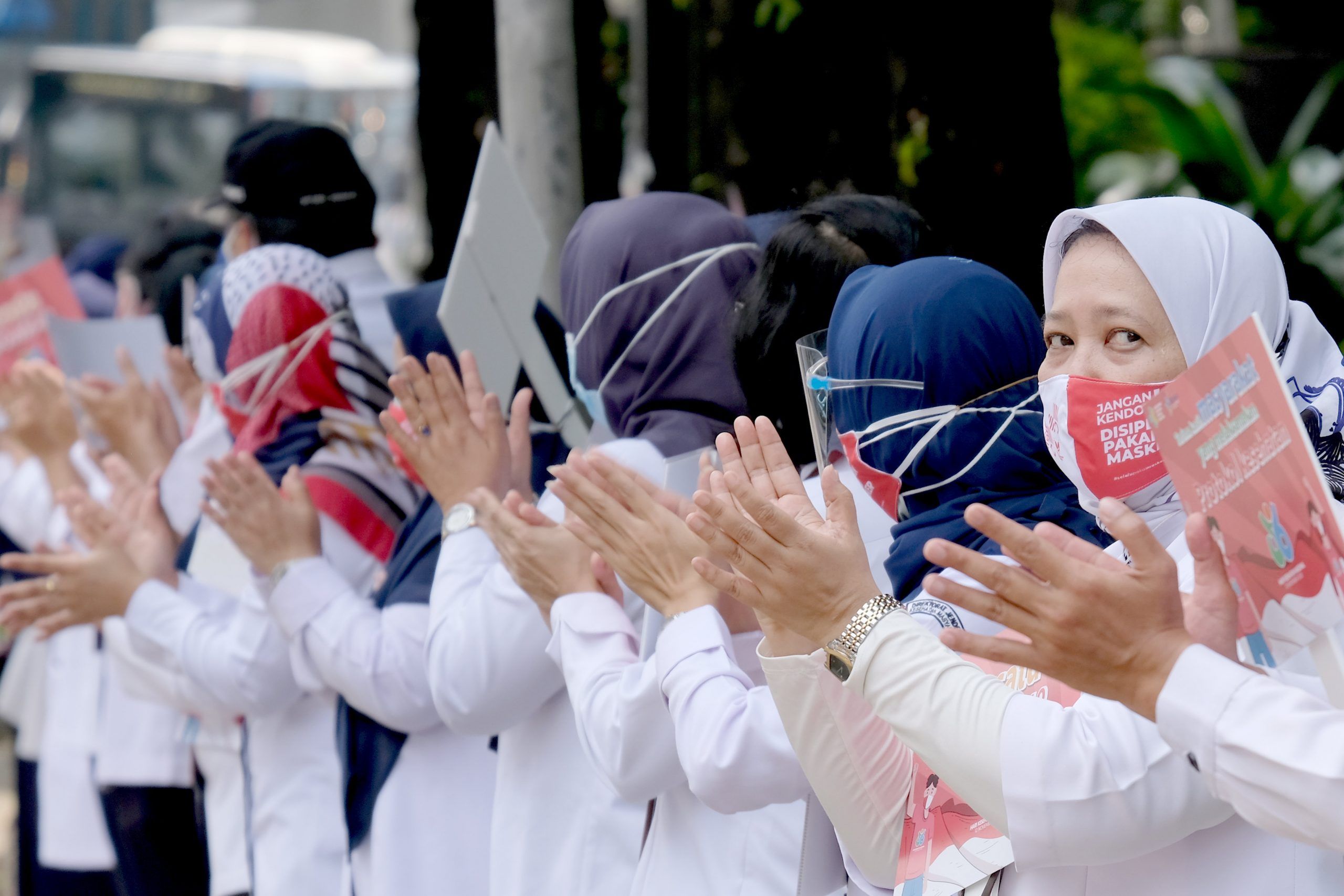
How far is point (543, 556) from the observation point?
8.29 ft

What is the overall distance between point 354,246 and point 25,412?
1.45 m

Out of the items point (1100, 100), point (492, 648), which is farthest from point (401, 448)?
point (1100, 100)

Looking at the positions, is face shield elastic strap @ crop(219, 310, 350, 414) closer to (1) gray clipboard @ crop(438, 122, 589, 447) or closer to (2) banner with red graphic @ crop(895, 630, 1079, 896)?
(1) gray clipboard @ crop(438, 122, 589, 447)

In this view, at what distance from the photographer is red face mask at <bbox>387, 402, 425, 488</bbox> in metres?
2.99

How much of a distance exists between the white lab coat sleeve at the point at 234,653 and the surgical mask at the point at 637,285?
3.41 ft

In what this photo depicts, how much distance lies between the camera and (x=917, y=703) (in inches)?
64.4

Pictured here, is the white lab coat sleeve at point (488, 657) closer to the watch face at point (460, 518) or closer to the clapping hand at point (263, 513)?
the watch face at point (460, 518)

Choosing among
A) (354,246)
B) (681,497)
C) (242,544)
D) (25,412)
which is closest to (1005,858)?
(681,497)

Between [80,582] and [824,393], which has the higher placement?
[824,393]

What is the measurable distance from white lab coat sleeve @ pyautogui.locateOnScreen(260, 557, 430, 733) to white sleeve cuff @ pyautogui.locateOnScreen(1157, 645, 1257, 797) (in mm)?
1757

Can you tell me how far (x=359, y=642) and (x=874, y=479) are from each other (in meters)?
1.29

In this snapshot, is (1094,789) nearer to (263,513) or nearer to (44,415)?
(263,513)

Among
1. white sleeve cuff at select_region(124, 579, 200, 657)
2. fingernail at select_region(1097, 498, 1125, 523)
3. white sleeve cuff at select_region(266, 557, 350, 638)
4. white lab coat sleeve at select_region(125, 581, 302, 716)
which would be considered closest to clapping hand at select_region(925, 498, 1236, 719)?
fingernail at select_region(1097, 498, 1125, 523)

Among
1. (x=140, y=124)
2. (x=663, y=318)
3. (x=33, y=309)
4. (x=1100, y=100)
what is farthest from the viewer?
(x=140, y=124)
